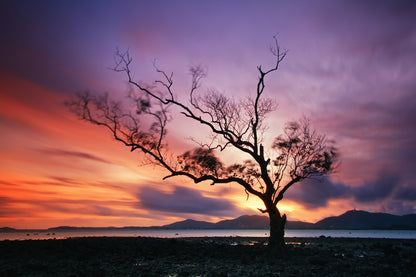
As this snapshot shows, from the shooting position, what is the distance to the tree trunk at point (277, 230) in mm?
20922

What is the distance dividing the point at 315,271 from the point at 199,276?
513cm

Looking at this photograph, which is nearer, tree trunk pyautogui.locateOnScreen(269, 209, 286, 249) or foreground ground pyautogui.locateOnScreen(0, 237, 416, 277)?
foreground ground pyautogui.locateOnScreen(0, 237, 416, 277)

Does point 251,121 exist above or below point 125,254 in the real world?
above

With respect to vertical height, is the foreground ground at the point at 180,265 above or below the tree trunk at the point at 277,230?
below

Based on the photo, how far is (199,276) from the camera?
12.1m

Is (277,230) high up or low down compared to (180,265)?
up

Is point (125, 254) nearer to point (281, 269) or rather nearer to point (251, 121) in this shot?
point (281, 269)

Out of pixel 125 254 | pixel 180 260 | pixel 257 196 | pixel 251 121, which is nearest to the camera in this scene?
pixel 180 260

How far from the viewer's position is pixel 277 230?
2159 cm

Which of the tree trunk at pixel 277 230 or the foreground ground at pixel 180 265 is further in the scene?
the tree trunk at pixel 277 230

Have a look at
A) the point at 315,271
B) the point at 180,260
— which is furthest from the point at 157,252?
the point at 315,271

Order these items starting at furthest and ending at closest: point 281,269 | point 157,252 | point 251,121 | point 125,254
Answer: point 251,121, point 157,252, point 125,254, point 281,269

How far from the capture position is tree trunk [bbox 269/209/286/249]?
20922 mm

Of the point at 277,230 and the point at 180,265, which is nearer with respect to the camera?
the point at 180,265
